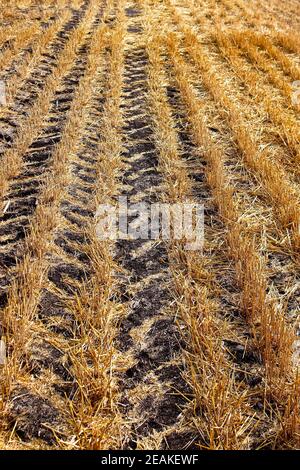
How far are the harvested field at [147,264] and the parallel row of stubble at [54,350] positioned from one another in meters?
0.01

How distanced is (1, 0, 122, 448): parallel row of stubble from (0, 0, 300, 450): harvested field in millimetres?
11

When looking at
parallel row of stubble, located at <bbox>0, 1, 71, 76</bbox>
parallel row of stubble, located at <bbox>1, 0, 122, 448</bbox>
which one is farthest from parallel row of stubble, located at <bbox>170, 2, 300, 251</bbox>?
parallel row of stubble, located at <bbox>0, 1, 71, 76</bbox>

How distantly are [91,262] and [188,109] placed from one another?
3.80 meters

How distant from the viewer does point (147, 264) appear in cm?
364

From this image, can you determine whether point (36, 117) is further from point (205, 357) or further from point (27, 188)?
point (205, 357)

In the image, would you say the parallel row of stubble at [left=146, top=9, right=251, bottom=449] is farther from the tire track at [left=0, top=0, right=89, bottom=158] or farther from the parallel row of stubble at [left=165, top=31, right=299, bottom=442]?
the tire track at [left=0, top=0, right=89, bottom=158]

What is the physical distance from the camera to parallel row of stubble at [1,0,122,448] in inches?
92.4

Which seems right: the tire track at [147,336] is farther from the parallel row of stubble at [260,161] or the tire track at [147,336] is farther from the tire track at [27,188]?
the parallel row of stubble at [260,161]

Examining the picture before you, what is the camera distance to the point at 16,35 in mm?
9586

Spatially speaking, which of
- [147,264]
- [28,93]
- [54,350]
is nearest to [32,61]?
[28,93]

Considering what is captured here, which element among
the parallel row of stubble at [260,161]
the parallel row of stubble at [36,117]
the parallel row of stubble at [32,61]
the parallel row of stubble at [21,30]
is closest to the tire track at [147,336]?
the parallel row of stubble at [260,161]

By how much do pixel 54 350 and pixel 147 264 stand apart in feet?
3.69

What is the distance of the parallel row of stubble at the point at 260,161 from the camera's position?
13.4 ft

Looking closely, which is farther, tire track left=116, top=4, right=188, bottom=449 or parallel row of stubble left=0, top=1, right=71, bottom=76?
parallel row of stubble left=0, top=1, right=71, bottom=76
